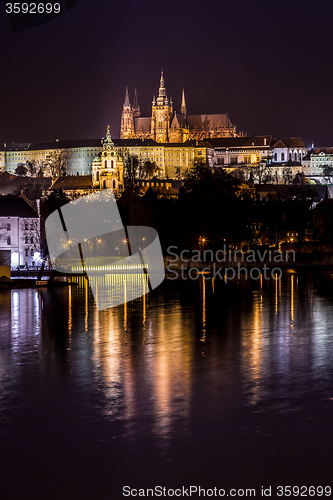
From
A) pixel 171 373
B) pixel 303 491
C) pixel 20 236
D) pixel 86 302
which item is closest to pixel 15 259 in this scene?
pixel 20 236

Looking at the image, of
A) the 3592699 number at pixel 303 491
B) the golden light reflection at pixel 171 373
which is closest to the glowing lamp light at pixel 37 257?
the golden light reflection at pixel 171 373

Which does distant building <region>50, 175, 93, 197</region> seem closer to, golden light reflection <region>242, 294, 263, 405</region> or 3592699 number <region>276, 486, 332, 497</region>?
golden light reflection <region>242, 294, 263, 405</region>

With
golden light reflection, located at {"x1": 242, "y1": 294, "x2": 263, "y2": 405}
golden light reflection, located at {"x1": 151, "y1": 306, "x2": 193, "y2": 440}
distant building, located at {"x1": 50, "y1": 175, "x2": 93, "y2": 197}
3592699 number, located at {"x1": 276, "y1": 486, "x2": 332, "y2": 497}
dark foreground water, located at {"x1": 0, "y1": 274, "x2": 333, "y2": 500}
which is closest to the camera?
3592699 number, located at {"x1": 276, "y1": 486, "x2": 332, "y2": 497}

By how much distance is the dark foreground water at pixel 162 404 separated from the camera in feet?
37.1

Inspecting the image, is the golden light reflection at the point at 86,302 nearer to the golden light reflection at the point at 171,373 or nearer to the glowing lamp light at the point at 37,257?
the golden light reflection at the point at 171,373

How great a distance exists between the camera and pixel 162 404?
14570 millimetres

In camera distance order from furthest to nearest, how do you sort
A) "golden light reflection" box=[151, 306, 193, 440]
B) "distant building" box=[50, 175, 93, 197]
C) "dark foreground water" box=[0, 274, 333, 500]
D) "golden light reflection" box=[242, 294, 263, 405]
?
"distant building" box=[50, 175, 93, 197]
"golden light reflection" box=[242, 294, 263, 405]
"golden light reflection" box=[151, 306, 193, 440]
"dark foreground water" box=[0, 274, 333, 500]

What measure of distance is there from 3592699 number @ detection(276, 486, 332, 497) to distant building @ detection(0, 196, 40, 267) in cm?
4728

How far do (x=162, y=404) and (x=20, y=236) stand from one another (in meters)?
45.1

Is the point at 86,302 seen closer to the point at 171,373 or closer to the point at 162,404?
the point at 171,373

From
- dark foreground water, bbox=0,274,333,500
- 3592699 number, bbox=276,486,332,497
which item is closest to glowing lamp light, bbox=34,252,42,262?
dark foreground water, bbox=0,274,333,500

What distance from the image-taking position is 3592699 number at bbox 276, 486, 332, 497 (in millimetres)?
10484

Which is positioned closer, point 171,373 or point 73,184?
point 171,373

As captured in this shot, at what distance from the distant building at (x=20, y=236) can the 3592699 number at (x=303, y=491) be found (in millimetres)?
47277
